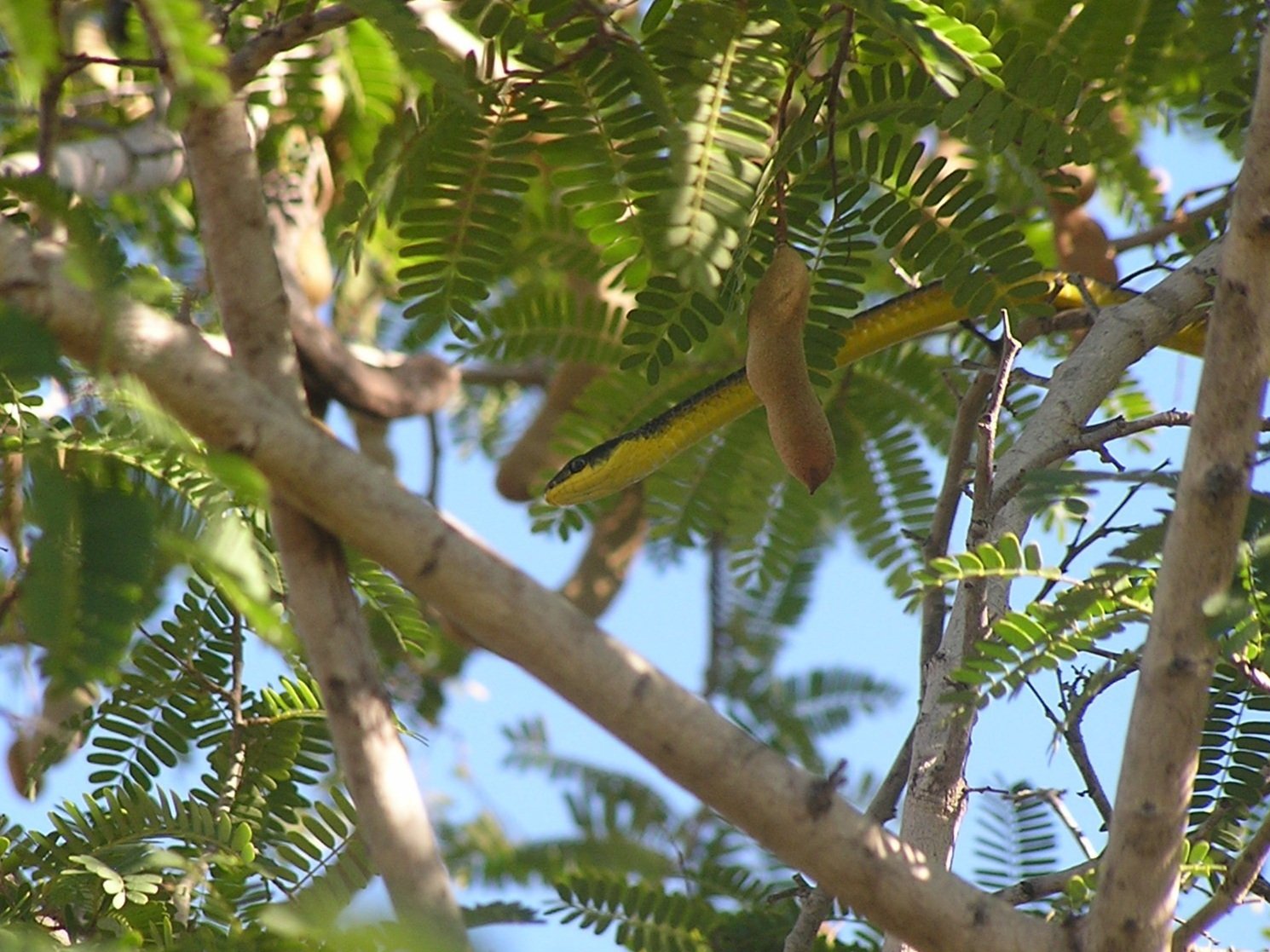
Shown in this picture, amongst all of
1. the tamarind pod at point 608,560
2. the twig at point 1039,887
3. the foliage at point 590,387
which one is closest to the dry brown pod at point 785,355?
the foliage at point 590,387

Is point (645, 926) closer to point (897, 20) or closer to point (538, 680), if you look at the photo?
point (538, 680)

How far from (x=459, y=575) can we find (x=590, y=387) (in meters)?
2.22

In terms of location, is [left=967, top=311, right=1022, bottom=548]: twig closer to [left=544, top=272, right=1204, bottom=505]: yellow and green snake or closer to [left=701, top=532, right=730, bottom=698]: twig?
[left=544, top=272, right=1204, bottom=505]: yellow and green snake

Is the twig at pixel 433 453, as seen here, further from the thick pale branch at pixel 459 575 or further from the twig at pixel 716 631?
the thick pale branch at pixel 459 575

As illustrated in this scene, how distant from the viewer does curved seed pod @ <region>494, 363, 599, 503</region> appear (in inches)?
171

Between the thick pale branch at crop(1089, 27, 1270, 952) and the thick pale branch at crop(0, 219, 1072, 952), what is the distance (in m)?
0.27

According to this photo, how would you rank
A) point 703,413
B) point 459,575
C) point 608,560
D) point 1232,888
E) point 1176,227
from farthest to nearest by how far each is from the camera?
point 608,560 < point 1176,227 < point 703,413 < point 1232,888 < point 459,575

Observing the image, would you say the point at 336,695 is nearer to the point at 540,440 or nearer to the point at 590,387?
the point at 590,387

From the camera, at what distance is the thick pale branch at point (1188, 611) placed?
1356mm

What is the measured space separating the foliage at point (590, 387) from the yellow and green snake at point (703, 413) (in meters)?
0.06

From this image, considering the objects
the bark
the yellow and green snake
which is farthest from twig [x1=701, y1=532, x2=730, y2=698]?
the bark

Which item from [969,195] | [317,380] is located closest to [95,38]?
[317,380]

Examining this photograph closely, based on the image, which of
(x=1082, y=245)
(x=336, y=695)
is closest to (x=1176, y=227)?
(x=1082, y=245)

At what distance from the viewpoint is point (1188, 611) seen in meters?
1.36
